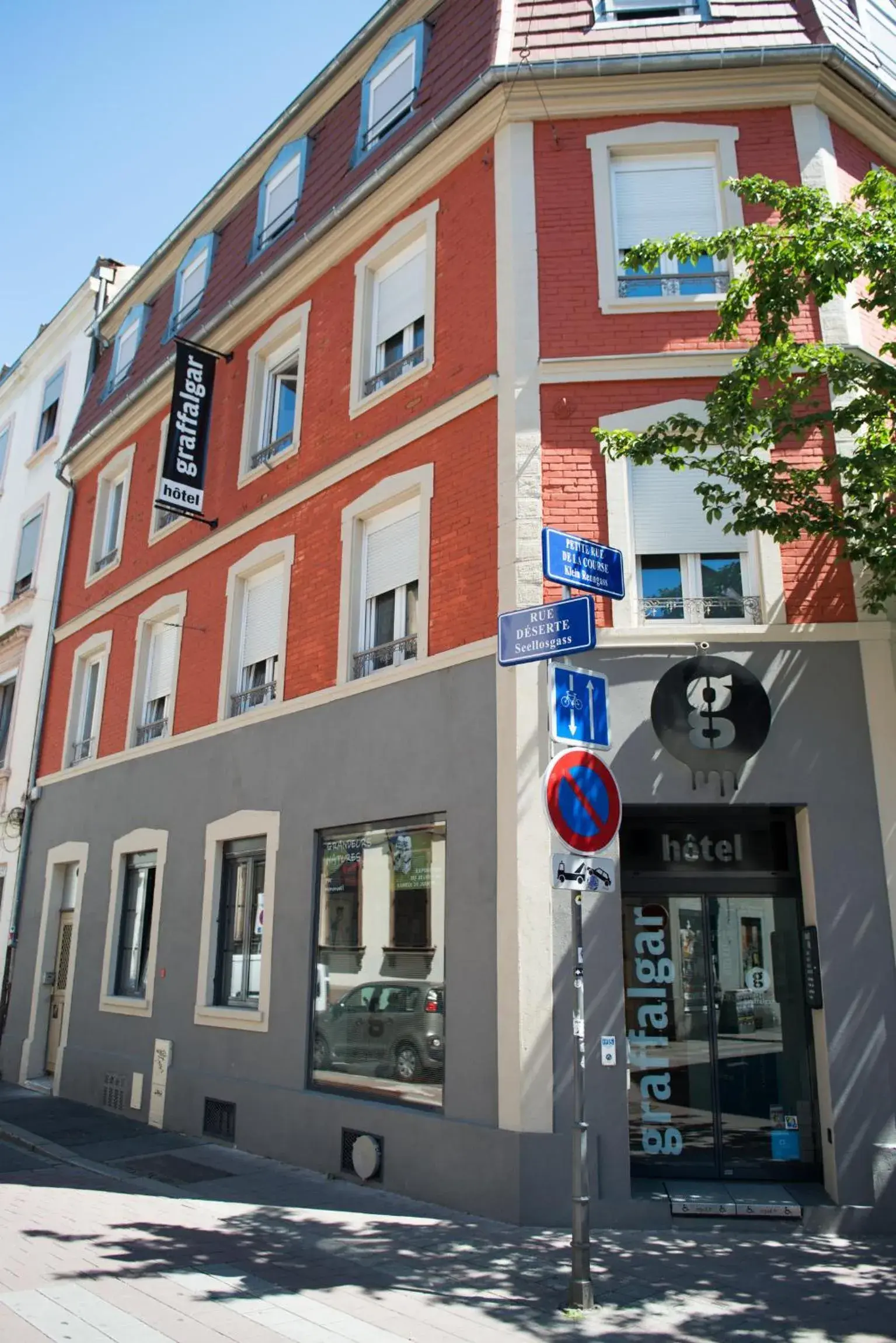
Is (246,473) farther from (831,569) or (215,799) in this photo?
(831,569)

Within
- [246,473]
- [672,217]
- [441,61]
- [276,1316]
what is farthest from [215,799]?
[441,61]

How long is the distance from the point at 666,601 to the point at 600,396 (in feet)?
6.39

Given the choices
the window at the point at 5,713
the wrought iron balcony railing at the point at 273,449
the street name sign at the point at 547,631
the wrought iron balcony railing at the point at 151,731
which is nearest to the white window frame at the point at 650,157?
the street name sign at the point at 547,631

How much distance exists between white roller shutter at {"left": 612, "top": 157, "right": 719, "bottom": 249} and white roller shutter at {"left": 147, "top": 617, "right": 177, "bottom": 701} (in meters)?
7.82

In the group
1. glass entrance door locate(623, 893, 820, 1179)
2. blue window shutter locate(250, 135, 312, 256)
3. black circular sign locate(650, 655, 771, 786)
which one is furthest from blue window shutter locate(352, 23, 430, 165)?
glass entrance door locate(623, 893, 820, 1179)

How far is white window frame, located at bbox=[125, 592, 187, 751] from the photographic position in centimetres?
1383

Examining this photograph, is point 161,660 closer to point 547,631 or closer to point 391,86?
point 391,86

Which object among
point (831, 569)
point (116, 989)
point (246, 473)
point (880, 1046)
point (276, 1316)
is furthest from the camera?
point (116, 989)

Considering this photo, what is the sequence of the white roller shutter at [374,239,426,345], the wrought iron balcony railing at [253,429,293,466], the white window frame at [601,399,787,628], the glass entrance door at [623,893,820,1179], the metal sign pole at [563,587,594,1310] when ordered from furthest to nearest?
1. the wrought iron balcony railing at [253,429,293,466]
2. the white roller shutter at [374,239,426,345]
3. the white window frame at [601,399,787,628]
4. the glass entrance door at [623,893,820,1179]
5. the metal sign pole at [563,587,594,1310]

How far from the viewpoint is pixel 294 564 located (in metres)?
11.5

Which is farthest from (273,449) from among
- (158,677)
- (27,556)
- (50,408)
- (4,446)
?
(4,446)

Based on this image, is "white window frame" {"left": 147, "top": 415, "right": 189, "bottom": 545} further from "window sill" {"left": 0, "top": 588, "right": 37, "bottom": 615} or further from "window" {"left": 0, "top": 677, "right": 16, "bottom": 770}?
"window" {"left": 0, "top": 677, "right": 16, "bottom": 770}

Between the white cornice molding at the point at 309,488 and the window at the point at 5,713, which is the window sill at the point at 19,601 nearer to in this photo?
the window at the point at 5,713

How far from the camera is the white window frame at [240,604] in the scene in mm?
11633
